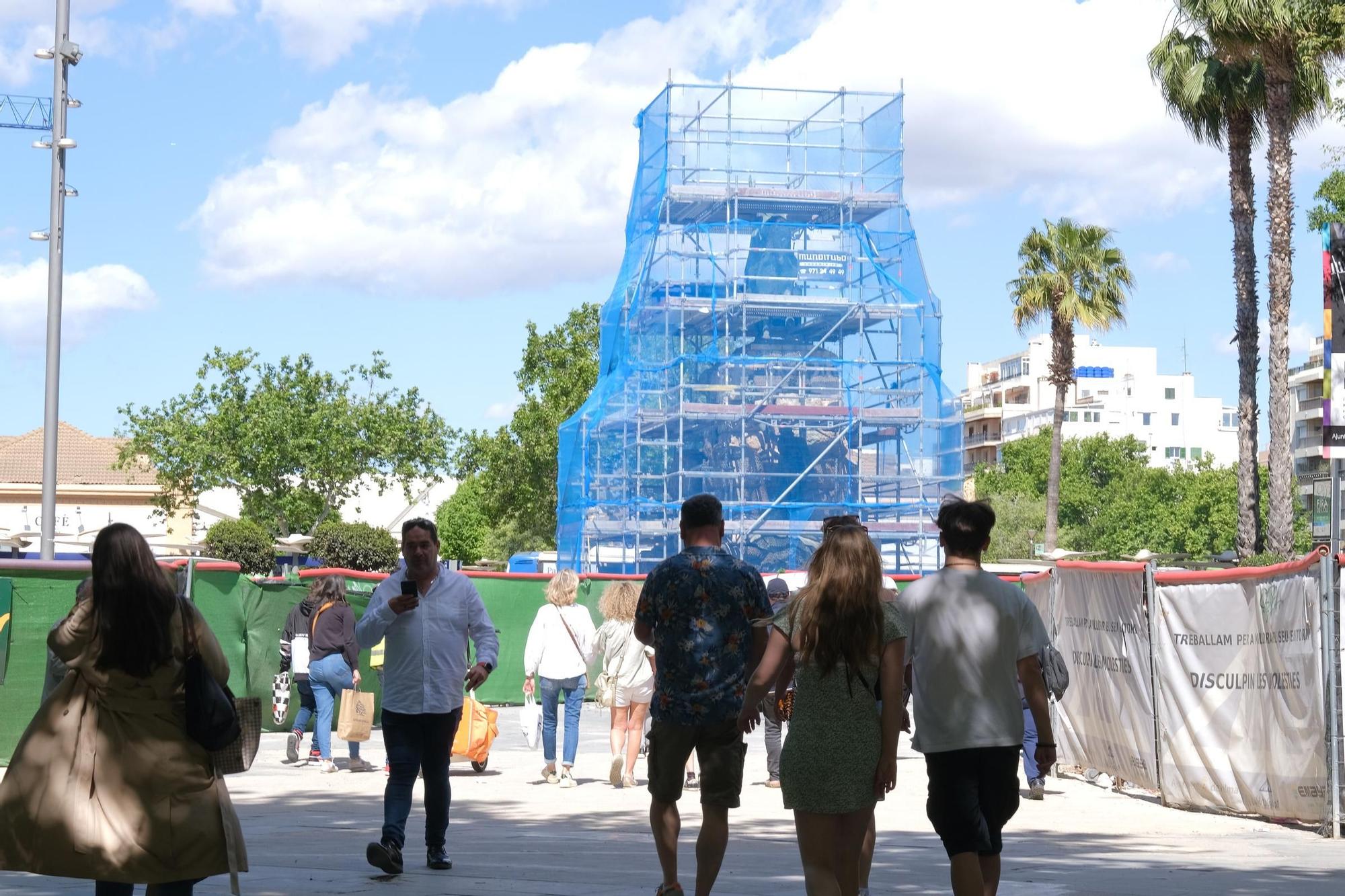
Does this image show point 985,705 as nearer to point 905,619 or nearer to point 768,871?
point 905,619

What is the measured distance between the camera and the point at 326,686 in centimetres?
1527

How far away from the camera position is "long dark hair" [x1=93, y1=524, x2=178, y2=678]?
5.31 metres

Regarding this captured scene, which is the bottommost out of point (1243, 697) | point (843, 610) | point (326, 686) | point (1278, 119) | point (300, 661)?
point (326, 686)

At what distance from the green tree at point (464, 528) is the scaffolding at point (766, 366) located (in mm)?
68546

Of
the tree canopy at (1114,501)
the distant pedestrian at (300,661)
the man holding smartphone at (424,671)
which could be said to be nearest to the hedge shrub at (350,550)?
the distant pedestrian at (300,661)

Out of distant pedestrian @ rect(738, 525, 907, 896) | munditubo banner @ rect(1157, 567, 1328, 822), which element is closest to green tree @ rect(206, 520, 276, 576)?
munditubo banner @ rect(1157, 567, 1328, 822)

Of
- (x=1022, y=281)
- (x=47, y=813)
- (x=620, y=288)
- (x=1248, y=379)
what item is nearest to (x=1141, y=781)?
(x=47, y=813)

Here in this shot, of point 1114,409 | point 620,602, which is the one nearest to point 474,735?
point 620,602

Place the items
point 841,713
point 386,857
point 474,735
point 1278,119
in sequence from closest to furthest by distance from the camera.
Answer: point 841,713, point 386,857, point 474,735, point 1278,119

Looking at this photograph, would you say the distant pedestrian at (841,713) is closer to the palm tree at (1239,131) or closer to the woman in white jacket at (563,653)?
the woman in white jacket at (563,653)

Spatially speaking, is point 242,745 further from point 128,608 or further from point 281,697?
point 281,697

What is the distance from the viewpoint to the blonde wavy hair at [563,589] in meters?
14.2

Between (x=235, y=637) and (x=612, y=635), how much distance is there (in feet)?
20.8

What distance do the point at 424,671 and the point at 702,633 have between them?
6.40 feet
